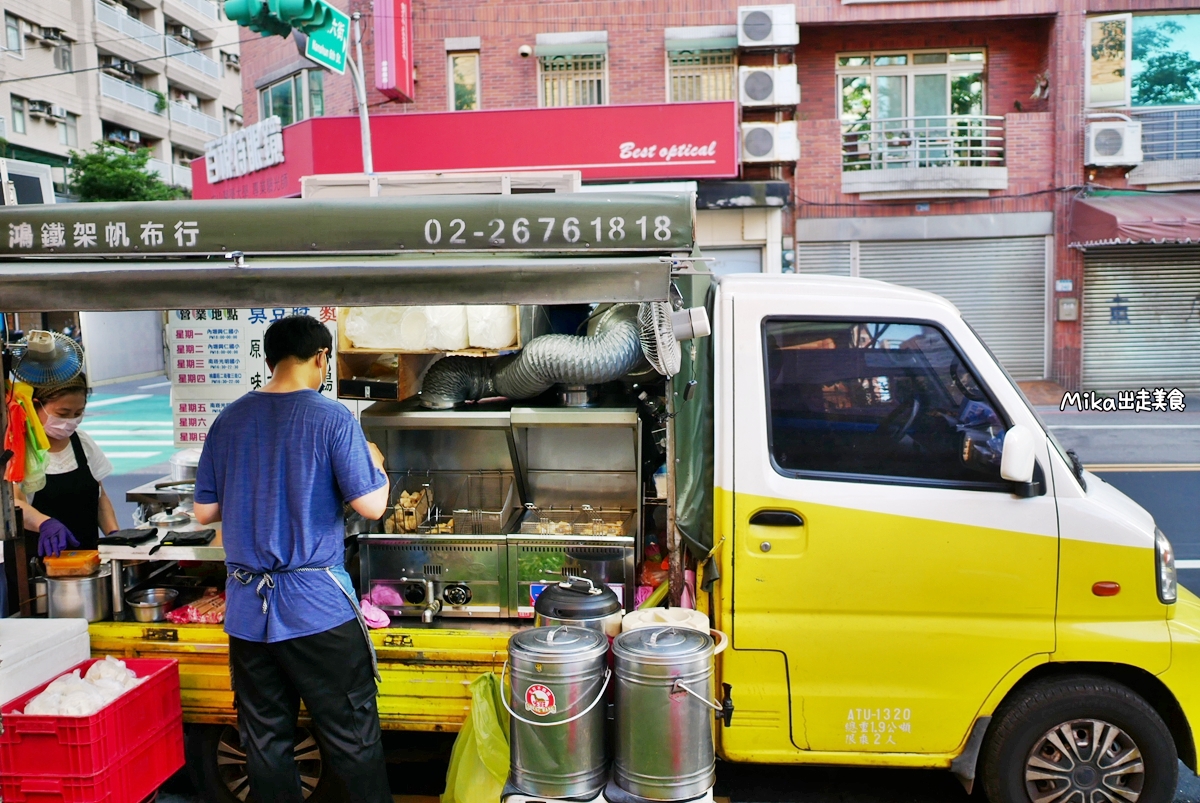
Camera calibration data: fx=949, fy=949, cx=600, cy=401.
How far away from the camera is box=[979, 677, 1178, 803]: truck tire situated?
362cm

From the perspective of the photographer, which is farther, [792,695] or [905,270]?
[905,270]

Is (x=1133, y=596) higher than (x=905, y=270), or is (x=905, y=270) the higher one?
(x=905, y=270)

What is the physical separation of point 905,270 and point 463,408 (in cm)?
1718

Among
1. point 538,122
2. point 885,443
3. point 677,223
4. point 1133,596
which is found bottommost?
point 1133,596

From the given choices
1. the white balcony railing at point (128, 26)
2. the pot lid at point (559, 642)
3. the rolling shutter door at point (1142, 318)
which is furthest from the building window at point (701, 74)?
the white balcony railing at point (128, 26)

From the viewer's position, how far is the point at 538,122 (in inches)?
734

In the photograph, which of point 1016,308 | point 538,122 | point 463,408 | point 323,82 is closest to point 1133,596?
point 463,408

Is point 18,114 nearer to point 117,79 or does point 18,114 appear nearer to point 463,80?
point 117,79

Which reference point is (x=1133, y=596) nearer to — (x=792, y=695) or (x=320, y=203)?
(x=792, y=695)

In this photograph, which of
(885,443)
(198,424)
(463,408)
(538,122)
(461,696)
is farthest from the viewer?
(538,122)

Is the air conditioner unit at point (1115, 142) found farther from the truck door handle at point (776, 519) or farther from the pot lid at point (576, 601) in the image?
the pot lid at point (576, 601)

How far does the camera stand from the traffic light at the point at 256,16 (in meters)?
9.61

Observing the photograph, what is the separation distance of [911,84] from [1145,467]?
11.0 metres

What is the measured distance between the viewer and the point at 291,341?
340 cm
